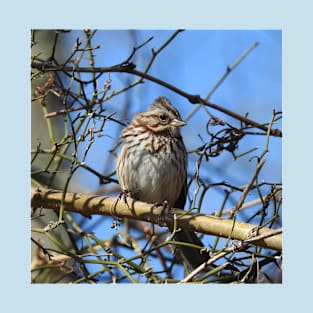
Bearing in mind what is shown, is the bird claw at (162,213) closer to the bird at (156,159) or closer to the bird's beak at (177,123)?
the bird at (156,159)

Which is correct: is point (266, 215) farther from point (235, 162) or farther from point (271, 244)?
point (235, 162)

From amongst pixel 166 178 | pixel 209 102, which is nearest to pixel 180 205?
pixel 166 178

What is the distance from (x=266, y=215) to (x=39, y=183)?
2.81ft

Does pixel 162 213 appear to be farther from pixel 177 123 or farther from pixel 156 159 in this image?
pixel 177 123

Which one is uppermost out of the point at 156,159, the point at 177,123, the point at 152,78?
the point at 152,78

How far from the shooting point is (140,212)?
2561 millimetres

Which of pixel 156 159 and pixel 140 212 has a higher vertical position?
pixel 156 159

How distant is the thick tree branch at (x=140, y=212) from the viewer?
7.48 feet

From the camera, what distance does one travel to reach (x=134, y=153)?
8.95ft

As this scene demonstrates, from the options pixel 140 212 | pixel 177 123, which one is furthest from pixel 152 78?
pixel 140 212

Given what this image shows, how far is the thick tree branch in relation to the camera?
2279 millimetres

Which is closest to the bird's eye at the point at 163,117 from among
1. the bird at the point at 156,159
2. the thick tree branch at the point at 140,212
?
the bird at the point at 156,159

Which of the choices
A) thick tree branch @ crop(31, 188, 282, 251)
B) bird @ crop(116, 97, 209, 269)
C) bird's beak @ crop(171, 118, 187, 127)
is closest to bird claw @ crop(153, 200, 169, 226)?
thick tree branch @ crop(31, 188, 282, 251)

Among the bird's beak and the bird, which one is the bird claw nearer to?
the bird
